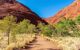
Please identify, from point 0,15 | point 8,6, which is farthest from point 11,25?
point 8,6

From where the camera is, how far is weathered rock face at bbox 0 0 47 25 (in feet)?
509

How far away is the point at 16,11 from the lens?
163 meters

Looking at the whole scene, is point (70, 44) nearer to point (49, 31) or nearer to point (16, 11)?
point (49, 31)

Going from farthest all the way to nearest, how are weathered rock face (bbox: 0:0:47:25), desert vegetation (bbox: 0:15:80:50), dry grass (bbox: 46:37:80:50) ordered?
weathered rock face (bbox: 0:0:47:25), desert vegetation (bbox: 0:15:80:50), dry grass (bbox: 46:37:80:50)

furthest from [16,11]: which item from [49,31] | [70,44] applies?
[70,44]

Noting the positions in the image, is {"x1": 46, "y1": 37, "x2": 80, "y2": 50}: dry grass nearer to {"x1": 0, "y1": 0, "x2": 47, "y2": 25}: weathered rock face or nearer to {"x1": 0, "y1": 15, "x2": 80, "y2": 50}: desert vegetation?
{"x1": 0, "y1": 15, "x2": 80, "y2": 50}: desert vegetation

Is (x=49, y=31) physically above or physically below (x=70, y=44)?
above

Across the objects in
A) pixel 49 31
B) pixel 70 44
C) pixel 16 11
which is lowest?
pixel 70 44

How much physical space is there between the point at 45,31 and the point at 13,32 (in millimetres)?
57708

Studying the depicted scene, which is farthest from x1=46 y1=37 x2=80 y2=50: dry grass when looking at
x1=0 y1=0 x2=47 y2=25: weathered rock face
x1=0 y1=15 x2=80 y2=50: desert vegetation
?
x1=0 y1=0 x2=47 y2=25: weathered rock face

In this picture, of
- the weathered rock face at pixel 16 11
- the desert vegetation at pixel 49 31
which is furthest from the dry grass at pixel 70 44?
the weathered rock face at pixel 16 11

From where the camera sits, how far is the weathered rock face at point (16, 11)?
15525cm

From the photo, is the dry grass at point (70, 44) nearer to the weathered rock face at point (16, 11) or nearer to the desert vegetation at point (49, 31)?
the desert vegetation at point (49, 31)

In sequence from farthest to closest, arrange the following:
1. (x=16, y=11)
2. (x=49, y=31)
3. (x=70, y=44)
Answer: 1. (x=16, y=11)
2. (x=49, y=31)
3. (x=70, y=44)
